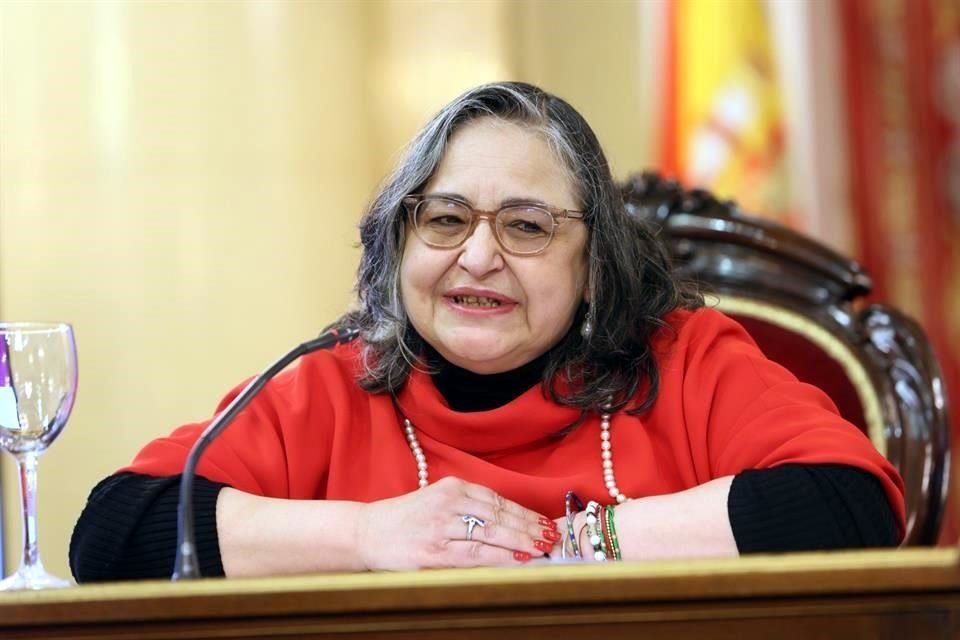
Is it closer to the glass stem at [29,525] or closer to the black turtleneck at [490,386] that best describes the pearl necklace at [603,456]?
the black turtleneck at [490,386]

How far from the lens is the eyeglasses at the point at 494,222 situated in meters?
1.73

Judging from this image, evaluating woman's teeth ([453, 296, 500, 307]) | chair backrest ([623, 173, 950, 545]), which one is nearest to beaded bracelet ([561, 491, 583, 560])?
woman's teeth ([453, 296, 500, 307])

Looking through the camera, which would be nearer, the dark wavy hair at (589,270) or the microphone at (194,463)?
the microphone at (194,463)

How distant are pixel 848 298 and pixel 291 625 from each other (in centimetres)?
135

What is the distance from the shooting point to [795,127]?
351 centimetres

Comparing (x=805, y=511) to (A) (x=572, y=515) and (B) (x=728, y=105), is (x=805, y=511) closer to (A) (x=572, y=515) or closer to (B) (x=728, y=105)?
(A) (x=572, y=515)

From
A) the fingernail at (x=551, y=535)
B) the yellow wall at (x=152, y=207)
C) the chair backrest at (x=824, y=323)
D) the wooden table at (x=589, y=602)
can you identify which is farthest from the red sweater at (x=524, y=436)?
the yellow wall at (x=152, y=207)

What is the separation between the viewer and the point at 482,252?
1712 mm

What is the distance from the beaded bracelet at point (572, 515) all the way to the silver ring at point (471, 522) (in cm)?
10

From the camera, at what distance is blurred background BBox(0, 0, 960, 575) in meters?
3.18

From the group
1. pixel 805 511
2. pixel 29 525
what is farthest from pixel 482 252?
pixel 29 525

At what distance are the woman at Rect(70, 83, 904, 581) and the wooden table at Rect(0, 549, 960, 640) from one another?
0.47 metres

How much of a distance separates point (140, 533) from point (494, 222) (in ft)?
1.77

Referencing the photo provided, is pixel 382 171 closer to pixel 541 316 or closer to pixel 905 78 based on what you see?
pixel 905 78
